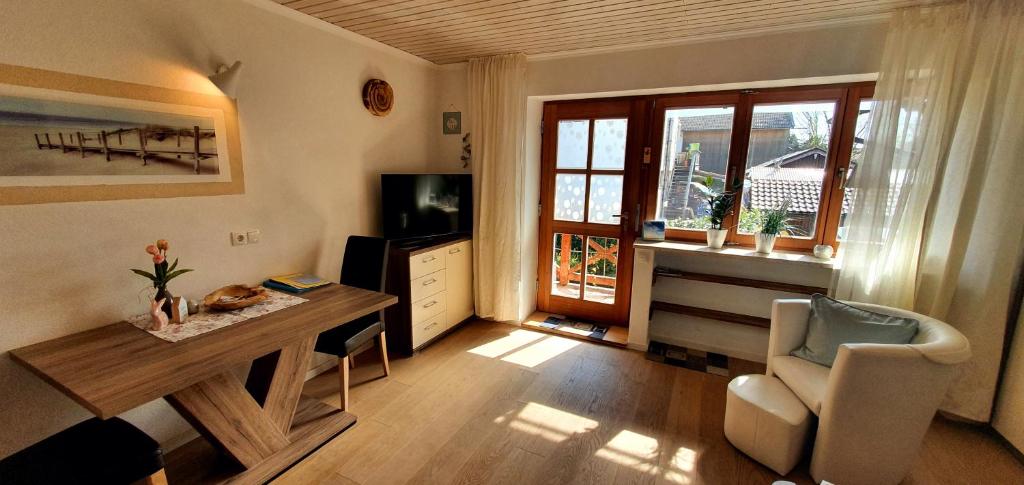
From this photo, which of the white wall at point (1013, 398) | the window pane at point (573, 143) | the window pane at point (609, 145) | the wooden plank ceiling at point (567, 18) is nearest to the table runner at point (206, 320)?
the wooden plank ceiling at point (567, 18)

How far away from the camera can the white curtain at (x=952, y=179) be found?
201 centimetres

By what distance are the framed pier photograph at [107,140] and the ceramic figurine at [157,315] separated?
514 millimetres

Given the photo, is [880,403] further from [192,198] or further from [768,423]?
→ [192,198]

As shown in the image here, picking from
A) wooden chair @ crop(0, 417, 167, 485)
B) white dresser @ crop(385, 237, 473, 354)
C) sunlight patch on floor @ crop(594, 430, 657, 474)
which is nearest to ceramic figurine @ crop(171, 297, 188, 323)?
wooden chair @ crop(0, 417, 167, 485)

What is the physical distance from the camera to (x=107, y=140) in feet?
5.57

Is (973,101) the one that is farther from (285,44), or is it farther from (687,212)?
(285,44)

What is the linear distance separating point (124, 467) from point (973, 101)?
4058mm

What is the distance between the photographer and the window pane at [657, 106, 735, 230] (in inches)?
117

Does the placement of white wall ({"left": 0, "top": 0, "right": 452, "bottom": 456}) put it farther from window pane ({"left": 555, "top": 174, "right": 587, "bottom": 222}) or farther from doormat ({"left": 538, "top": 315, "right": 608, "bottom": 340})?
doormat ({"left": 538, "top": 315, "right": 608, "bottom": 340})

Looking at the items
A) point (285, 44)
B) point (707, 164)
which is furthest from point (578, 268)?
point (285, 44)

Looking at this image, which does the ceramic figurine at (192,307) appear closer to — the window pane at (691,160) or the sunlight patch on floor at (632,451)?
the sunlight patch on floor at (632,451)

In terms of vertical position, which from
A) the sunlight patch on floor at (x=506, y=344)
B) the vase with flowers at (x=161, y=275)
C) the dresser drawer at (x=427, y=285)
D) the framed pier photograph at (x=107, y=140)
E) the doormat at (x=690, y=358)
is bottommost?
the sunlight patch on floor at (x=506, y=344)

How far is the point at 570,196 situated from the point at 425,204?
4.27 feet

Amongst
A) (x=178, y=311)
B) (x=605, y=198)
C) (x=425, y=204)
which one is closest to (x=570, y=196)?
(x=605, y=198)
